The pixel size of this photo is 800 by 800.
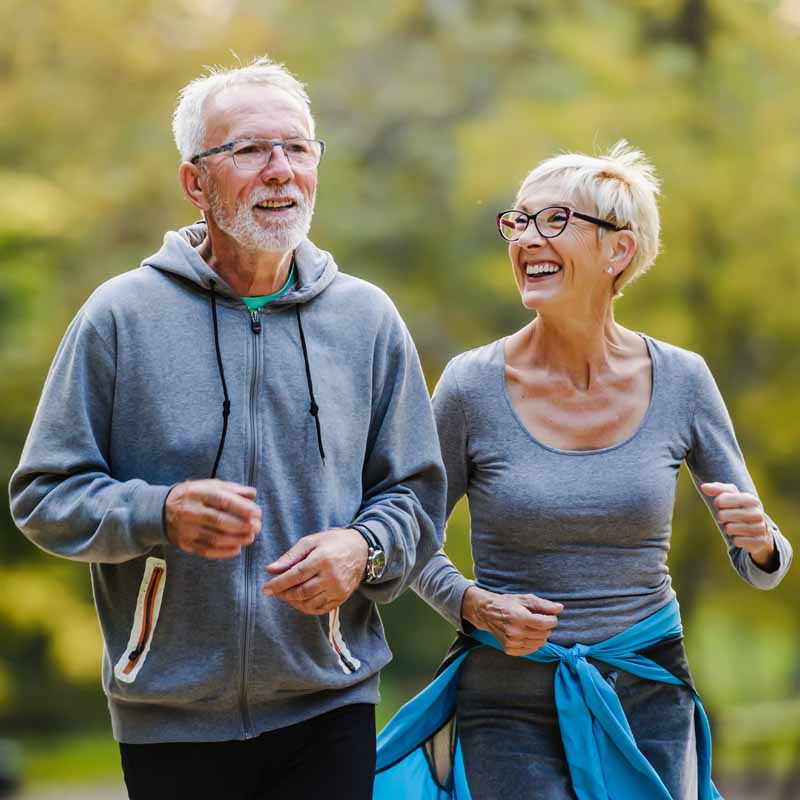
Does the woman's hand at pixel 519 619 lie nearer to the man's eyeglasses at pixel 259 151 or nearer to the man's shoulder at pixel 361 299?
the man's shoulder at pixel 361 299

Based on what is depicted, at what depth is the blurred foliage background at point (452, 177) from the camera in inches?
351

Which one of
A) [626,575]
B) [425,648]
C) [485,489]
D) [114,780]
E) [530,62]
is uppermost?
[530,62]

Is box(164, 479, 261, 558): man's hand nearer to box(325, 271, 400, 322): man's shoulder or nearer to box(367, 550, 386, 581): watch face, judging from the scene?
box(367, 550, 386, 581): watch face

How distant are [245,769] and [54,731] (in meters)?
11.6

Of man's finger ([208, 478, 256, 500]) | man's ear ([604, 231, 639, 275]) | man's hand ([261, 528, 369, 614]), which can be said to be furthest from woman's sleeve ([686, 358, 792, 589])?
man's finger ([208, 478, 256, 500])

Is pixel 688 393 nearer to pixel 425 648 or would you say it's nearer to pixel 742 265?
pixel 742 265

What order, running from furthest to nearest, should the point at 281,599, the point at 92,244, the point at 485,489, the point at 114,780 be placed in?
the point at 114,780 < the point at 92,244 < the point at 485,489 < the point at 281,599

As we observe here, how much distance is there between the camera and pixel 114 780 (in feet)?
43.7

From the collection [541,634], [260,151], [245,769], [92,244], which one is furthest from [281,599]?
[92,244]

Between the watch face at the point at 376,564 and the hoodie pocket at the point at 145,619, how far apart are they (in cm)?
37

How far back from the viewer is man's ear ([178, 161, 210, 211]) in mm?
2764

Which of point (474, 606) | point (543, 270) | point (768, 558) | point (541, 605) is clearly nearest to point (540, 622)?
point (541, 605)

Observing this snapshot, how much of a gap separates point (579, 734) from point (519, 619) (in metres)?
0.30

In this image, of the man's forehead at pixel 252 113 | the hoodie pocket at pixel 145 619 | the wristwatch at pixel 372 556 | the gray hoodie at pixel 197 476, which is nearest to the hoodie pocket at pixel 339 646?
the gray hoodie at pixel 197 476
